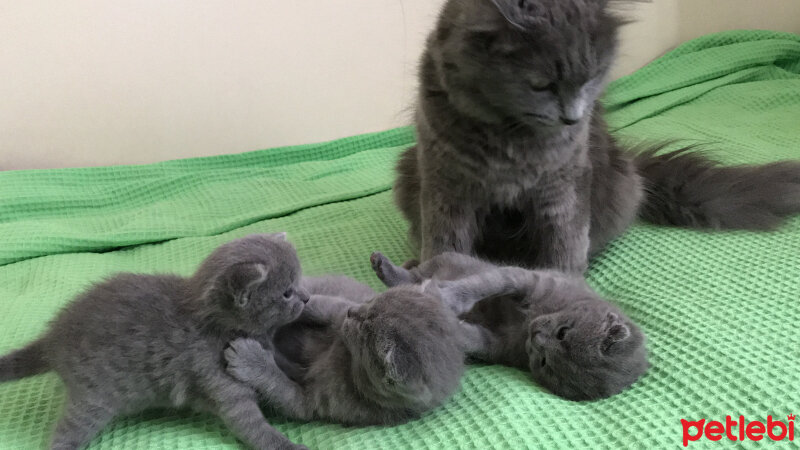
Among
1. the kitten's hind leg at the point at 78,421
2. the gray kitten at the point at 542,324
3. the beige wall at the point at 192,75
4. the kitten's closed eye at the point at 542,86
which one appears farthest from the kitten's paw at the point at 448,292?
the beige wall at the point at 192,75

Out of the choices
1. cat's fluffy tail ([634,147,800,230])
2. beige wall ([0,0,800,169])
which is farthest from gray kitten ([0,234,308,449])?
beige wall ([0,0,800,169])

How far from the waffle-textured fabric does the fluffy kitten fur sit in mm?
36

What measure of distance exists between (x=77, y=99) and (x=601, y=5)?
5.39 ft

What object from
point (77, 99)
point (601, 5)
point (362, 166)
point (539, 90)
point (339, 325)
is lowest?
point (362, 166)

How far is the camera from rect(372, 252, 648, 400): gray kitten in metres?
0.94

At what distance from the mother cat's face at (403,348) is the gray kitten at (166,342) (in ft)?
0.44

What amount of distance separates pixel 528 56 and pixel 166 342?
69cm

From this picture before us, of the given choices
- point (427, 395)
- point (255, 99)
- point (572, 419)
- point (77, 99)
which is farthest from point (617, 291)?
point (77, 99)

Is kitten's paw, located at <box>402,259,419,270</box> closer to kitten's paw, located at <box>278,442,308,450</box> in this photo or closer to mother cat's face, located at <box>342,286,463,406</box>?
mother cat's face, located at <box>342,286,463,406</box>

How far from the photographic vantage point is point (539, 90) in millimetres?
982

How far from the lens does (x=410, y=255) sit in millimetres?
1477

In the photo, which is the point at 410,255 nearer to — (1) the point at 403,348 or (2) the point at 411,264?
(2) the point at 411,264

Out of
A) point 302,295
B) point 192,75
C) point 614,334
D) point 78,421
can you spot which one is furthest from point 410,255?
point 192,75

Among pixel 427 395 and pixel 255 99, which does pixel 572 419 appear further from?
pixel 255 99
